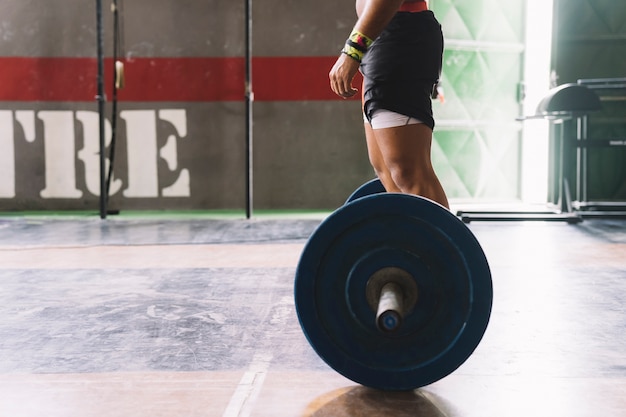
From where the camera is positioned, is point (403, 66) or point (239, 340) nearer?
point (403, 66)

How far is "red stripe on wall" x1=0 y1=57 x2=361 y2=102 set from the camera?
212 inches

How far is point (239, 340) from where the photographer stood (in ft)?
5.96

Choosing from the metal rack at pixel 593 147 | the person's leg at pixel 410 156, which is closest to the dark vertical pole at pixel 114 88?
the metal rack at pixel 593 147

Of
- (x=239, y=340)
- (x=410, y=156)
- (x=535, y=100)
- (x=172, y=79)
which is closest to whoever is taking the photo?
(x=410, y=156)

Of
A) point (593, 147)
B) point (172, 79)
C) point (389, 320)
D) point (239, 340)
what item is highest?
point (172, 79)

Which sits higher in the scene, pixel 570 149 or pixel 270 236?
pixel 570 149

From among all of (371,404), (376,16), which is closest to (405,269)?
(371,404)

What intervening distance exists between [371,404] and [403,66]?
78 centimetres

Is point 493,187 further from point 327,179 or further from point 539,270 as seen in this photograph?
point 539,270

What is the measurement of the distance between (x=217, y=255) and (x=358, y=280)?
204cm

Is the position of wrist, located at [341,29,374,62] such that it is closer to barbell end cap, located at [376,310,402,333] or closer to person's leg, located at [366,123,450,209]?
person's leg, located at [366,123,450,209]

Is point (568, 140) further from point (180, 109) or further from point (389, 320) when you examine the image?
point (389, 320)

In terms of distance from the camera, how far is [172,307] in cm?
221

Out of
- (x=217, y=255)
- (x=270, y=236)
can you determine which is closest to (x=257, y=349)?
(x=217, y=255)
